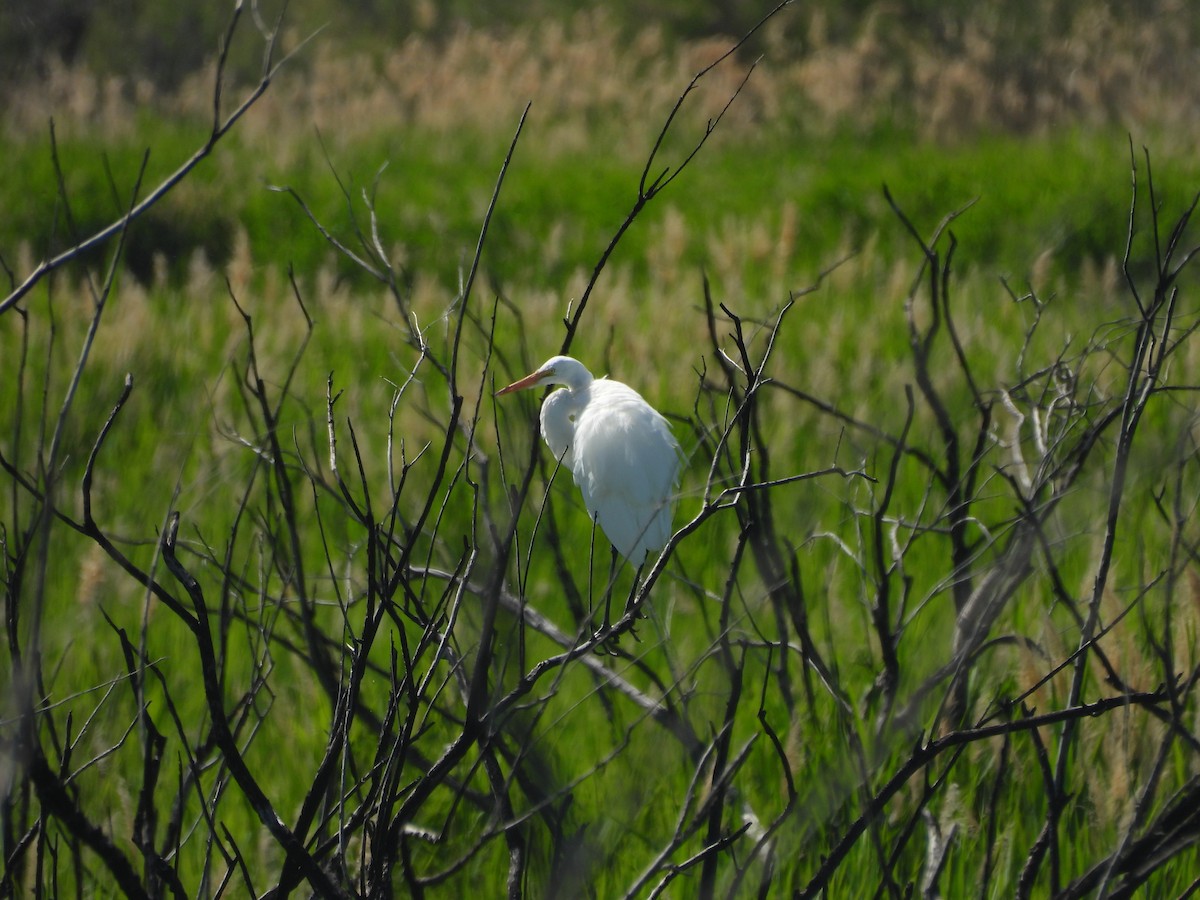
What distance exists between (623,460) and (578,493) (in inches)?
45.9

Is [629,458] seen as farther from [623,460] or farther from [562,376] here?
[562,376]

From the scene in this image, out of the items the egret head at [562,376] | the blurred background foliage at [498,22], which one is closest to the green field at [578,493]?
the egret head at [562,376]

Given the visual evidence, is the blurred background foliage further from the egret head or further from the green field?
the egret head

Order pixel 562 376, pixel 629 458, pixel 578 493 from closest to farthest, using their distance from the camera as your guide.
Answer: pixel 629 458
pixel 562 376
pixel 578 493

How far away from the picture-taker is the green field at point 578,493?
1094 mm

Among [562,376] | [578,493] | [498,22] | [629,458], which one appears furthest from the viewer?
[498,22]

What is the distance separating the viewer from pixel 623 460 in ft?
6.65

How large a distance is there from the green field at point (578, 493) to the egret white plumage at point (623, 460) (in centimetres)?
10

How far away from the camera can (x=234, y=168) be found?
6.91m

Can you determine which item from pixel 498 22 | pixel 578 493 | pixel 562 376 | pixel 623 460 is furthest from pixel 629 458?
pixel 498 22

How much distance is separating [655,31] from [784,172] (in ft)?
11.4

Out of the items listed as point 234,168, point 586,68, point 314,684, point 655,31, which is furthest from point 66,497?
point 655,31

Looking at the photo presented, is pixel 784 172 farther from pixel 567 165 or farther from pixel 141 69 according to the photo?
pixel 141 69

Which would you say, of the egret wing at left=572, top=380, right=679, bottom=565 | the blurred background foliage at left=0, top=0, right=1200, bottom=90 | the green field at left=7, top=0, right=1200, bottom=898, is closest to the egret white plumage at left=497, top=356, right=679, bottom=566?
the egret wing at left=572, top=380, right=679, bottom=565
